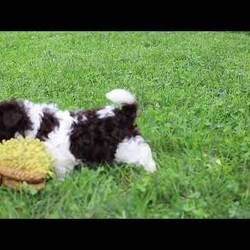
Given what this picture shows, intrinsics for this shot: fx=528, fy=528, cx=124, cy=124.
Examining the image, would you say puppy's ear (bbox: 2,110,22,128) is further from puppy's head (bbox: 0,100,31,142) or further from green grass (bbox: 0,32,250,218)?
green grass (bbox: 0,32,250,218)

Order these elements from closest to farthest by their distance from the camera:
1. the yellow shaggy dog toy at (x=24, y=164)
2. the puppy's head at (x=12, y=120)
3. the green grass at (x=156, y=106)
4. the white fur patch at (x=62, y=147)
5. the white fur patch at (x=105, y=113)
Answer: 1. the green grass at (x=156, y=106)
2. the yellow shaggy dog toy at (x=24, y=164)
3. the white fur patch at (x=62, y=147)
4. the puppy's head at (x=12, y=120)
5. the white fur patch at (x=105, y=113)

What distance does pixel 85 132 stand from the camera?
4555 mm

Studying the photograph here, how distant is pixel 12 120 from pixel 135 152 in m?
1.10

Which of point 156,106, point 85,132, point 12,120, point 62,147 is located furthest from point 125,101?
point 156,106

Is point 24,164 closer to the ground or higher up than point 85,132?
closer to the ground

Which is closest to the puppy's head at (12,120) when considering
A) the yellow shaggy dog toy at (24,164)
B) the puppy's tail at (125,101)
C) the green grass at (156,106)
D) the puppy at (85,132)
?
the puppy at (85,132)

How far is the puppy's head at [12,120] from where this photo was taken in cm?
455

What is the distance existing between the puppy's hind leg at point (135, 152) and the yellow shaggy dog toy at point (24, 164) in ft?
2.09

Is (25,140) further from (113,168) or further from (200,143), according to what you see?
(200,143)

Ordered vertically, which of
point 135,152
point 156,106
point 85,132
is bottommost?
point 135,152

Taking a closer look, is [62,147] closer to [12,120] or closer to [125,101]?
[12,120]

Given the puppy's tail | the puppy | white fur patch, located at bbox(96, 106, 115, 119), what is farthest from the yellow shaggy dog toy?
the puppy's tail

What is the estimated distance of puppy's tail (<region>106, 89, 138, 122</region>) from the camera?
460cm

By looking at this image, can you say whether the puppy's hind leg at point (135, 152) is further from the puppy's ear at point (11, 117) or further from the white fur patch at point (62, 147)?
the puppy's ear at point (11, 117)
